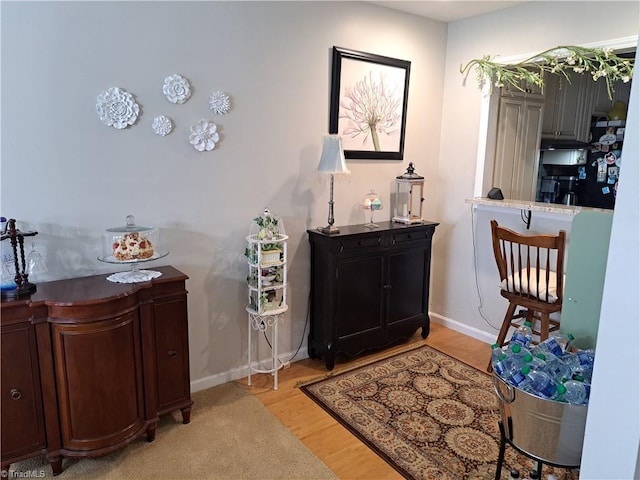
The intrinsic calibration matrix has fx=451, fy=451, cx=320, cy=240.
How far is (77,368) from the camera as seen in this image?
2.09 meters

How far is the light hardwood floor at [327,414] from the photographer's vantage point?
2242mm

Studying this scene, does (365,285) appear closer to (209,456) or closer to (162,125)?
(209,456)

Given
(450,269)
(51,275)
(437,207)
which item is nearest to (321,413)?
(51,275)


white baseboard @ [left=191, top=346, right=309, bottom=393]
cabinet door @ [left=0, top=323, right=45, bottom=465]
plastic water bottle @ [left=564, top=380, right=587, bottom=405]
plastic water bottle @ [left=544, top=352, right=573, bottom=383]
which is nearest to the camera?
plastic water bottle @ [left=564, top=380, right=587, bottom=405]

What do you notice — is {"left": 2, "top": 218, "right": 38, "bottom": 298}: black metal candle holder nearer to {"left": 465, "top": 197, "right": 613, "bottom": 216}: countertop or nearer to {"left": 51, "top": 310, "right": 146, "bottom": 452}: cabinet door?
{"left": 51, "top": 310, "right": 146, "bottom": 452}: cabinet door

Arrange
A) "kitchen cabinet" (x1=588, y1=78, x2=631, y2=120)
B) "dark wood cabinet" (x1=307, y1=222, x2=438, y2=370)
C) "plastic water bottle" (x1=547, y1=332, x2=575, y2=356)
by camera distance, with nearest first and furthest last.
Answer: "plastic water bottle" (x1=547, y1=332, x2=575, y2=356) < "dark wood cabinet" (x1=307, y1=222, x2=438, y2=370) < "kitchen cabinet" (x1=588, y1=78, x2=631, y2=120)

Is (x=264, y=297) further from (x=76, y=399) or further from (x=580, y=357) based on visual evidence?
(x=580, y=357)

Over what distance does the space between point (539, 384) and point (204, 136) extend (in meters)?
2.16

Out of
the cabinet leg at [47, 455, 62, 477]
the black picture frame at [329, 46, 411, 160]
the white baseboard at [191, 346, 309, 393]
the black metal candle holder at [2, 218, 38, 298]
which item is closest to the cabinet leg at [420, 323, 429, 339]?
the white baseboard at [191, 346, 309, 393]

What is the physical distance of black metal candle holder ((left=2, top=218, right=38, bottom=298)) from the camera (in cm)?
205

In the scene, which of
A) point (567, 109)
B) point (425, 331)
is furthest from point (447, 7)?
point (425, 331)

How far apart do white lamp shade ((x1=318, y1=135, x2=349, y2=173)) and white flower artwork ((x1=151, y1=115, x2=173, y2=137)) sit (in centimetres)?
101

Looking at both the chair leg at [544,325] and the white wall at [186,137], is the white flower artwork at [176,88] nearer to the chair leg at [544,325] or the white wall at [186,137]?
the white wall at [186,137]

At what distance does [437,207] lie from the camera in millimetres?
4051
